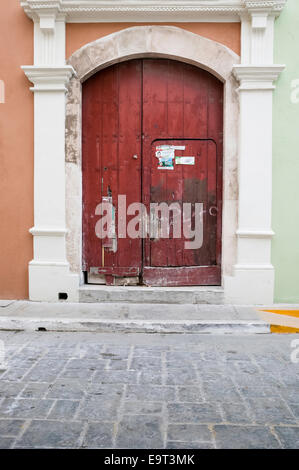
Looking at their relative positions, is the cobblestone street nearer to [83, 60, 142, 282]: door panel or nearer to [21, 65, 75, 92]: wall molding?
[83, 60, 142, 282]: door panel

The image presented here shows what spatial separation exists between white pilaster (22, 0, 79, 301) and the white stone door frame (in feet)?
0.05

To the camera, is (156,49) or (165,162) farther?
(165,162)

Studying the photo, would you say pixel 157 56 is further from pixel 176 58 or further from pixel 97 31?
pixel 97 31

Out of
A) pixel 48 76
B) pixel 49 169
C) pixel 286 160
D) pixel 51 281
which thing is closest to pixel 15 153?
pixel 49 169

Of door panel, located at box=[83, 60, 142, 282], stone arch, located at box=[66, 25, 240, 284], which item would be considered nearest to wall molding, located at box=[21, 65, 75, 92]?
stone arch, located at box=[66, 25, 240, 284]

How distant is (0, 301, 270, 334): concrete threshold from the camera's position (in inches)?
217

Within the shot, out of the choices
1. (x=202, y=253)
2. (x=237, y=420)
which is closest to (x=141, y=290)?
(x=202, y=253)

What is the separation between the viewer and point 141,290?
6.52 m

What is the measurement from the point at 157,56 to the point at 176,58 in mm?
274

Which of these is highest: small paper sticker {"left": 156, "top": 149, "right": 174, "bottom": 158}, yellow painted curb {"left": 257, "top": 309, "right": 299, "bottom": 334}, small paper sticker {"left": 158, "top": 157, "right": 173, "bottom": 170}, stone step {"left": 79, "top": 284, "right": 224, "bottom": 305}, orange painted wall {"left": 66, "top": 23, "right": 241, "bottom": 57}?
orange painted wall {"left": 66, "top": 23, "right": 241, "bottom": 57}

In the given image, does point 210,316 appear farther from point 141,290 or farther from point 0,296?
point 0,296

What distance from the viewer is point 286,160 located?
6.48 meters

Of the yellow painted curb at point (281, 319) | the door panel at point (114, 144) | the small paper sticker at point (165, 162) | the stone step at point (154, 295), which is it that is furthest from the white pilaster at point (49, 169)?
the yellow painted curb at point (281, 319)

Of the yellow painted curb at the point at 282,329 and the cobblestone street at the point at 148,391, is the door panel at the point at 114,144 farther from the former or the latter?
the yellow painted curb at the point at 282,329
